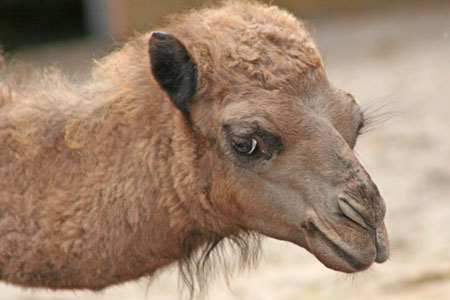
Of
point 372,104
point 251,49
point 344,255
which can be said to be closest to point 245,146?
point 251,49

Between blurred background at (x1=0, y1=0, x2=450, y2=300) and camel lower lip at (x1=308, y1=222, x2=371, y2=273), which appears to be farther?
blurred background at (x1=0, y1=0, x2=450, y2=300)

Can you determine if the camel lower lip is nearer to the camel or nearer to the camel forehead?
the camel

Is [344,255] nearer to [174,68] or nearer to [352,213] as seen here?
[352,213]

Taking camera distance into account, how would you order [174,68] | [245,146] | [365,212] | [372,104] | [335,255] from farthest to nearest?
1. [372,104]
2. [174,68]
3. [245,146]
4. [335,255]
5. [365,212]

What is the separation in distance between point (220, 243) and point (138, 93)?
110cm

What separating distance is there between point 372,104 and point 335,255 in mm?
1680

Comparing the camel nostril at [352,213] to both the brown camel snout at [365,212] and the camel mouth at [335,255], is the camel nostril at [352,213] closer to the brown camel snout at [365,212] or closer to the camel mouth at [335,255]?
the brown camel snout at [365,212]

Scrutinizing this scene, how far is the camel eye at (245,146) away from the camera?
4.37m

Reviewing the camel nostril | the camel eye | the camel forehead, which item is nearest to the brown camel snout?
the camel nostril

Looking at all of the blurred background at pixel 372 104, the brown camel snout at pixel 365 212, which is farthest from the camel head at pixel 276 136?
the blurred background at pixel 372 104

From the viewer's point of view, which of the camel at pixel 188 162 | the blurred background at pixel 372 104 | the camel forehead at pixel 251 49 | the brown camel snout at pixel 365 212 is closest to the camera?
the brown camel snout at pixel 365 212

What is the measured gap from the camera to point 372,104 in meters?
5.62

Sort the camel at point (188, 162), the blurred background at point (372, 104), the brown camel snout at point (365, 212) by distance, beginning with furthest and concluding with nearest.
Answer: the blurred background at point (372, 104)
the camel at point (188, 162)
the brown camel snout at point (365, 212)

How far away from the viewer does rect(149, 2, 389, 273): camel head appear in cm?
425
